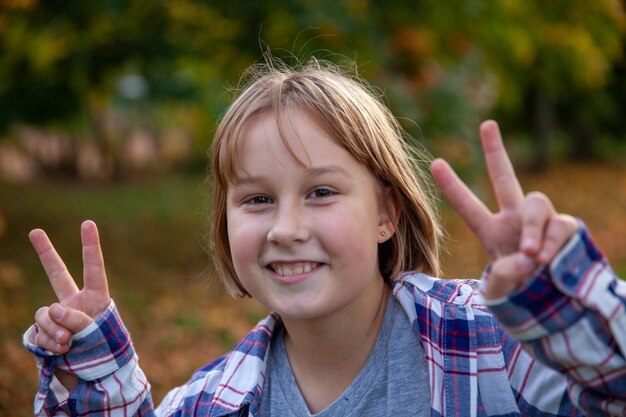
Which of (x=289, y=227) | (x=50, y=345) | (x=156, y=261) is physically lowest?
(x=156, y=261)

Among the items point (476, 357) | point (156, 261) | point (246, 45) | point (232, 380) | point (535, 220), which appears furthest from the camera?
point (156, 261)

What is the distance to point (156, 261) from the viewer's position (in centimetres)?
784

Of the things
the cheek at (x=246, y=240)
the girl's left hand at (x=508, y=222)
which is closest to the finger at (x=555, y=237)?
the girl's left hand at (x=508, y=222)

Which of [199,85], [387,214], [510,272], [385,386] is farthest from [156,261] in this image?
[510,272]

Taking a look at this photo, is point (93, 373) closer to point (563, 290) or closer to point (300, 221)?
point (300, 221)

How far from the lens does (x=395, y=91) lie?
7.39 meters

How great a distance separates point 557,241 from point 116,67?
6.77m

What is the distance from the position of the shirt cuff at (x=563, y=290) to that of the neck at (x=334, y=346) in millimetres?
599

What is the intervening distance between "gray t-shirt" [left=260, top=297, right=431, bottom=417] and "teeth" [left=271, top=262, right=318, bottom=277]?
0.96 ft

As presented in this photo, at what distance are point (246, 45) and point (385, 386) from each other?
514 centimetres

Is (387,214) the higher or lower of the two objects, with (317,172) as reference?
lower

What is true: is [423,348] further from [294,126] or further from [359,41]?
[359,41]

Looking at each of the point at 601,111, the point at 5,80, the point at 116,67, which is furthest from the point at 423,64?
the point at 601,111

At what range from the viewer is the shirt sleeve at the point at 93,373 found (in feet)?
5.90
